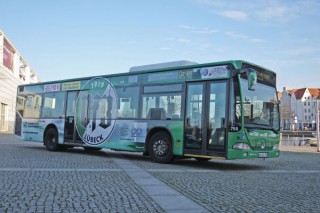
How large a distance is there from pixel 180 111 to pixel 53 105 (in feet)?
25.8

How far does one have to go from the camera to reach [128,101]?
14117 millimetres

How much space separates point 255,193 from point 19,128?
15.5m

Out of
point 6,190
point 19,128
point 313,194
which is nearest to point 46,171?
point 6,190

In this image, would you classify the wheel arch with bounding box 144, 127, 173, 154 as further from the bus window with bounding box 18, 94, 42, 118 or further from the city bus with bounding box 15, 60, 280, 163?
the bus window with bounding box 18, 94, 42, 118

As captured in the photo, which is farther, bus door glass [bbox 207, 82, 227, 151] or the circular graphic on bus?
the circular graphic on bus

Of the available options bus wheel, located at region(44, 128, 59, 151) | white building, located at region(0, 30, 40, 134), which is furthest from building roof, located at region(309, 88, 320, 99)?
bus wheel, located at region(44, 128, 59, 151)

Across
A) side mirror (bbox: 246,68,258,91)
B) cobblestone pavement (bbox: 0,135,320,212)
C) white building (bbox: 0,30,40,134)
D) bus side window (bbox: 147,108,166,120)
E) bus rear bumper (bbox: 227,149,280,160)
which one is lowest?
cobblestone pavement (bbox: 0,135,320,212)

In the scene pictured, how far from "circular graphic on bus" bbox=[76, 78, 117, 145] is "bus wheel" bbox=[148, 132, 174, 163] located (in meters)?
2.23

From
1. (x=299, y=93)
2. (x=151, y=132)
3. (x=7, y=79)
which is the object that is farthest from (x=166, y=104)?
(x=299, y=93)

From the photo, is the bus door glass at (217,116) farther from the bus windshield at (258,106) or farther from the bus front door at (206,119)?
the bus windshield at (258,106)

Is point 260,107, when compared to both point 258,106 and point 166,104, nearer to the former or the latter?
point 258,106

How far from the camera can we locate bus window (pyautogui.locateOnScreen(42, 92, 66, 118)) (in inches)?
684

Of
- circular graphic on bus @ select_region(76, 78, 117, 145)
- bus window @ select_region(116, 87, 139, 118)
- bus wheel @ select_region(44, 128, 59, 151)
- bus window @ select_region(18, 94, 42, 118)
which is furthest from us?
bus window @ select_region(18, 94, 42, 118)

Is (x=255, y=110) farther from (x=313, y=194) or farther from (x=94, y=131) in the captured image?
(x=94, y=131)
